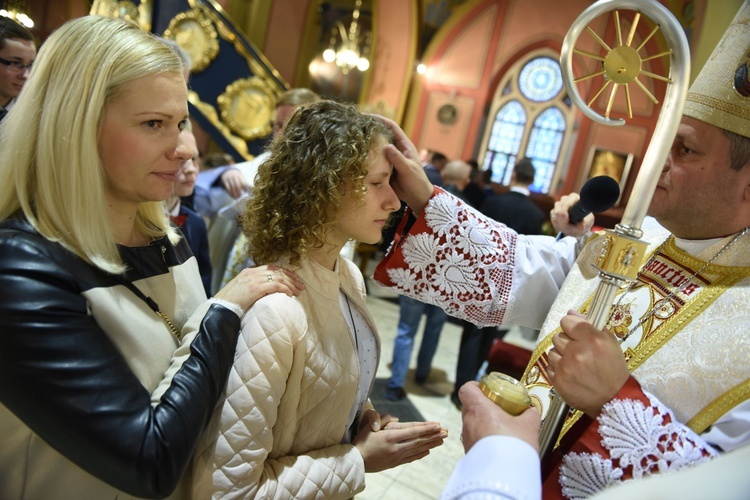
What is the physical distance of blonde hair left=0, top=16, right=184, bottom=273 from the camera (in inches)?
40.9

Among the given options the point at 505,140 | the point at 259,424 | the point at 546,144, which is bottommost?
the point at 259,424

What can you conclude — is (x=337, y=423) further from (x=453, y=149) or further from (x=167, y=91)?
(x=453, y=149)

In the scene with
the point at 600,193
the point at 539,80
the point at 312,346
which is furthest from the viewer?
the point at 539,80

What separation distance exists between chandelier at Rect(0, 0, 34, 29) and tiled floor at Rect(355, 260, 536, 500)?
2.73m

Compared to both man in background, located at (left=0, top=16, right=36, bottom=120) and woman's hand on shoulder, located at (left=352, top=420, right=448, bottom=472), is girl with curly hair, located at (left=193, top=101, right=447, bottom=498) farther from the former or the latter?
man in background, located at (left=0, top=16, right=36, bottom=120)

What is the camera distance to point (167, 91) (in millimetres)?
1152

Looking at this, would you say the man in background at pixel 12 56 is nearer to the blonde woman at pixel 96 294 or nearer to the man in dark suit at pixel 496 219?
the blonde woman at pixel 96 294

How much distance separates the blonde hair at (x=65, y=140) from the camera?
1.04 meters

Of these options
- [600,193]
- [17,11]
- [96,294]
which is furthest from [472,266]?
[17,11]

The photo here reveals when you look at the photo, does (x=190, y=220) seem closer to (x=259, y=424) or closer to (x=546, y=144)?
(x=259, y=424)

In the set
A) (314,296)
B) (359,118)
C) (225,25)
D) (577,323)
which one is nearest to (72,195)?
(314,296)

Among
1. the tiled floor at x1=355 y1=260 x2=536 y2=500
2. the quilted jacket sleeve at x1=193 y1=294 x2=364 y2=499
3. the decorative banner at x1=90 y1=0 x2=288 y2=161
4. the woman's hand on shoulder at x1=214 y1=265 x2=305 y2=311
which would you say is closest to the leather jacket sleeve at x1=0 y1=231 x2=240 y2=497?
the quilted jacket sleeve at x1=193 y1=294 x2=364 y2=499

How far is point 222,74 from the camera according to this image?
5.58 m

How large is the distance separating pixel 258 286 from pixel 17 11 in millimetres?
1965
